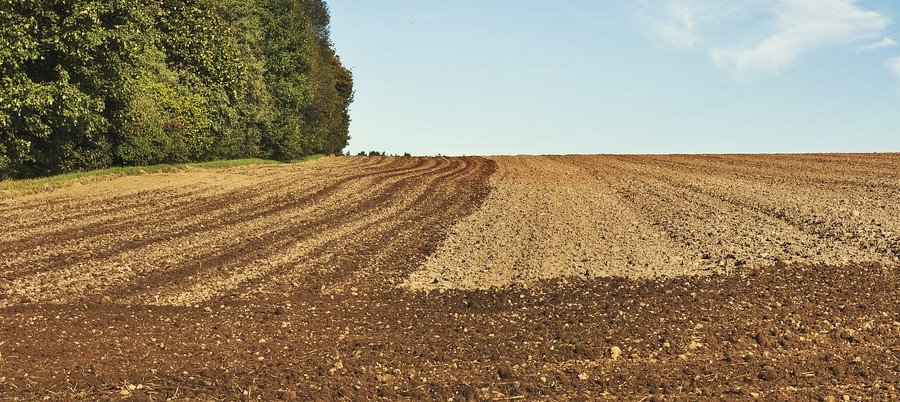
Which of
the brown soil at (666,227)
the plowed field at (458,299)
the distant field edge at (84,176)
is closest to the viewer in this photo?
the plowed field at (458,299)

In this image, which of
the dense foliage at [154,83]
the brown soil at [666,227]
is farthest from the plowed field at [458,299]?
the dense foliage at [154,83]

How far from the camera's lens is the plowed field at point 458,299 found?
844 cm

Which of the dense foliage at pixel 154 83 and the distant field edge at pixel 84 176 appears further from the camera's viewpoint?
the distant field edge at pixel 84 176

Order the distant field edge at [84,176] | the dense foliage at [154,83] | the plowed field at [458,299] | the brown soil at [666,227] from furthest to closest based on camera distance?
1. the distant field edge at [84,176]
2. the dense foliage at [154,83]
3. the brown soil at [666,227]
4. the plowed field at [458,299]

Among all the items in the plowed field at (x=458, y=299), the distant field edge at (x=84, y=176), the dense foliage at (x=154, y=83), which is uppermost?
the dense foliage at (x=154, y=83)

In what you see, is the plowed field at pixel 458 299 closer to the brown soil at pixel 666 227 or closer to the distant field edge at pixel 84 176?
the brown soil at pixel 666 227

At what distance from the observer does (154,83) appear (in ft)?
116

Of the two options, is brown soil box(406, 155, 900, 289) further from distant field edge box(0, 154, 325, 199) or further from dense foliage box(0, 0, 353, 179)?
distant field edge box(0, 154, 325, 199)

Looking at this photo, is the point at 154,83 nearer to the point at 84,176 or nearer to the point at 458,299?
the point at 84,176

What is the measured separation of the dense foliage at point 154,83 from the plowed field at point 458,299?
4685mm

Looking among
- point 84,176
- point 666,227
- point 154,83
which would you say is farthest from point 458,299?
point 154,83

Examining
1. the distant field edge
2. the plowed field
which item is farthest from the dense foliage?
the plowed field

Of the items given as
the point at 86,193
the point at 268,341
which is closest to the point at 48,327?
the point at 268,341

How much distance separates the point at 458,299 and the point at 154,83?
27.8 meters
